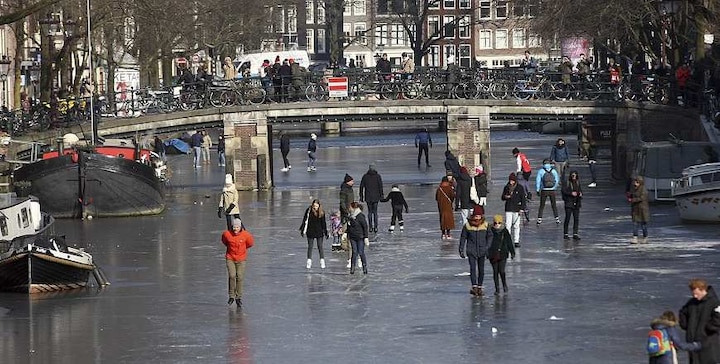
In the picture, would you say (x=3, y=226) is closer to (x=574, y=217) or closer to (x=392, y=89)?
(x=574, y=217)

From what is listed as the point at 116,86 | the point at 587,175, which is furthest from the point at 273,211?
the point at 116,86

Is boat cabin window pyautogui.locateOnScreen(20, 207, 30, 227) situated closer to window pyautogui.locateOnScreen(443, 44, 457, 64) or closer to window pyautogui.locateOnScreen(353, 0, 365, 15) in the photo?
window pyautogui.locateOnScreen(443, 44, 457, 64)

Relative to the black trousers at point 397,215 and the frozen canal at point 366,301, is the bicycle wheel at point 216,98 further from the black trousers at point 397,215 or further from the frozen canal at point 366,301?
the black trousers at point 397,215

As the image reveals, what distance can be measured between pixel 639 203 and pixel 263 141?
83.6ft

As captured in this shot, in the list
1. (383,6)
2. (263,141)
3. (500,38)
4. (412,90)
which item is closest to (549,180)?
(263,141)

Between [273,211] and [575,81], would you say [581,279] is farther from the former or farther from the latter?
[575,81]

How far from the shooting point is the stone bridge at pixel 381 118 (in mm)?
63438

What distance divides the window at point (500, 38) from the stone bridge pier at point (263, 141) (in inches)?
3518

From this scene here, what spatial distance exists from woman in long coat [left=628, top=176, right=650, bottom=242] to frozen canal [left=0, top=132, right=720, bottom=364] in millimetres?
461

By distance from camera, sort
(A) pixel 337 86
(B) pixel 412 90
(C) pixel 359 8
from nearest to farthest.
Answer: (A) pixel 337 86
(B) pixel 412 90
(C) pixel 359 8

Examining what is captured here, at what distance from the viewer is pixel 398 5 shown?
5177 inches

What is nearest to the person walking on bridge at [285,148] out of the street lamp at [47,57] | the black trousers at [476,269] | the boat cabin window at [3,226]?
the street lamp at [47,57]

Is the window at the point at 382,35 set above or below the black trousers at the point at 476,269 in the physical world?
above

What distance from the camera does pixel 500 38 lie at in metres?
154
